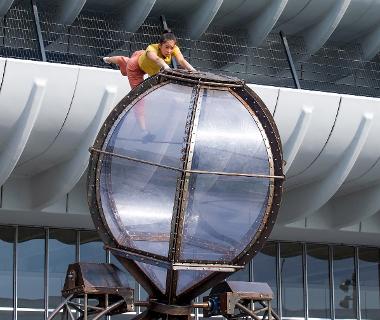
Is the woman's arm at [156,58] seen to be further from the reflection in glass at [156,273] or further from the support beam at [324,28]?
the support beam at [324,28]

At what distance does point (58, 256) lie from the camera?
28.8m

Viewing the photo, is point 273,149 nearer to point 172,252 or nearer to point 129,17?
point 172,252

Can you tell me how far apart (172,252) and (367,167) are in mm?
16864

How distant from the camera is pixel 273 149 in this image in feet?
35.0

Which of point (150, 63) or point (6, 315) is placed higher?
point (150, 63)

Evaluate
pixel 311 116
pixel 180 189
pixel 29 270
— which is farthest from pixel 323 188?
A: pixel 180 189

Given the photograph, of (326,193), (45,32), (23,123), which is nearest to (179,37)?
(45,32)

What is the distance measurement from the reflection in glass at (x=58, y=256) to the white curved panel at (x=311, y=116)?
5944 millimetres

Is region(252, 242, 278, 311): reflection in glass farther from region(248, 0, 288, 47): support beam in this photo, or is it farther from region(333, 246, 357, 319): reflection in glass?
region(248, 0, 288, 47): support beam

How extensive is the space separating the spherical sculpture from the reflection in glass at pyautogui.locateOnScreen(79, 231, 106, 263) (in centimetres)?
1862

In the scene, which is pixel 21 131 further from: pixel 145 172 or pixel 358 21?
pixel 145 172

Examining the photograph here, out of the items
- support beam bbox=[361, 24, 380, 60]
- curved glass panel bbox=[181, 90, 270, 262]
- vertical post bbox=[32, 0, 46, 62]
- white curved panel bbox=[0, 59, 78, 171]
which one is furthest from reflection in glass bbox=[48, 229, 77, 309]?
curved glass panel bbox=[181, 90, 270, 262]

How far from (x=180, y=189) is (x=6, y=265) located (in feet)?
60.2

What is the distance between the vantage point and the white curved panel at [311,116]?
24.5 metres
